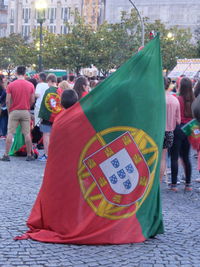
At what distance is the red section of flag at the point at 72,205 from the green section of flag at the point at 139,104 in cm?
13

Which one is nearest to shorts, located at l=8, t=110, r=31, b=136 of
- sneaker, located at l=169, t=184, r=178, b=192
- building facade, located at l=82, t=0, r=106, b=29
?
sneaker, located at l=169, t=184, r=178, b=192

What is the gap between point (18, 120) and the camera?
44.9ft

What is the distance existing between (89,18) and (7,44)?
2324 centimetres

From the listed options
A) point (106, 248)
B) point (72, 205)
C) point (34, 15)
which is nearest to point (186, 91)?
point (72, 205)

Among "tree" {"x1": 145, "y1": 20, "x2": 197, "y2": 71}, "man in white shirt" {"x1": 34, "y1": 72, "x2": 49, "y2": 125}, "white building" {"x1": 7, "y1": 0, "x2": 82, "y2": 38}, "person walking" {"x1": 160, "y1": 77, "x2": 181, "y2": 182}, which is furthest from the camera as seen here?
"white building" {"x1": 7, "y1": 0, "x2": 82, "y2": 38}

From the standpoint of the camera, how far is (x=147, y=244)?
22.0 ft

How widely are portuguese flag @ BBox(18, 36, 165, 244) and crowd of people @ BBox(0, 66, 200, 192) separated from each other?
3.39ft

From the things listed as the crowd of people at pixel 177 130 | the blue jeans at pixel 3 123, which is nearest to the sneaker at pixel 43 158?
the crowd of people at pixel 177 130

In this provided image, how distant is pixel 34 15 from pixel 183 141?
10143 cm

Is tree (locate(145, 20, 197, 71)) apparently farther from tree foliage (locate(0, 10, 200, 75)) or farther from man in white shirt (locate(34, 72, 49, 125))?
man in white shirt (locate(34, 72, 49, 125))

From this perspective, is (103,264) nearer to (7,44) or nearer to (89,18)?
(7,44)

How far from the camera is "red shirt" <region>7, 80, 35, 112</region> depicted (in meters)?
13.4

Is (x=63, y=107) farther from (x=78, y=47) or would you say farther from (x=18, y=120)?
(x=78, y=47)

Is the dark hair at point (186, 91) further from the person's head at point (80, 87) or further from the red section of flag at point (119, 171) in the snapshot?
the red section of flag at point (119, 171)
